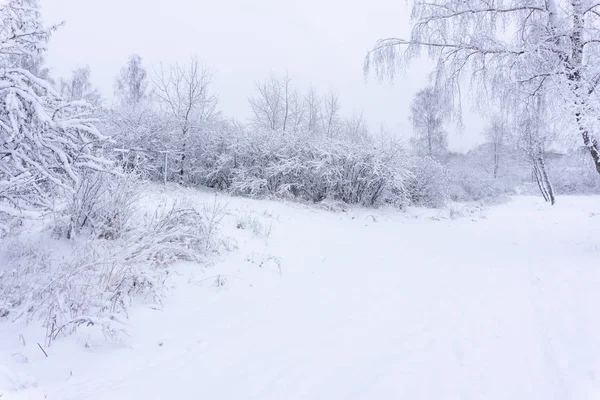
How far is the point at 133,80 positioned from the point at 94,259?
31286 millimetres

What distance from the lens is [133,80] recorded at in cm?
2931

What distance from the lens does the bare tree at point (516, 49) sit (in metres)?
5.50

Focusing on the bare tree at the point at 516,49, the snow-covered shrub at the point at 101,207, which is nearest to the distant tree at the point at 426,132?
the bare tree at the point at 516,49

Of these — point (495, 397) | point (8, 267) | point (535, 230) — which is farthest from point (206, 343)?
point (535, 230)

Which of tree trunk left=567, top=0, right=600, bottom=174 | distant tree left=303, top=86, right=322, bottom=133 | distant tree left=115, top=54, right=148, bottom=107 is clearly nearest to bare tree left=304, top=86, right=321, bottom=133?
distant tree left=303, top=86, right=322, bottom=133

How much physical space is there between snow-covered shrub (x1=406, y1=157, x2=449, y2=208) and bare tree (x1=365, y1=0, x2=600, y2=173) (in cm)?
847

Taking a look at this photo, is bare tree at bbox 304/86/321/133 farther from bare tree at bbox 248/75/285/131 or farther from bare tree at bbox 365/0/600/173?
bare tree at bbox 365/0/600/173

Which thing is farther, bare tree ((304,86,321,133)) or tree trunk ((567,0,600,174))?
bare tree ((304,86,321,133))

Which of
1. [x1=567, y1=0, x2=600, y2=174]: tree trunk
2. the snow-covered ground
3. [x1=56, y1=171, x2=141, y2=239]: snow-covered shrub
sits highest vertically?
[x1=567, y1=0, x2=600, y2=174]: tree trunk

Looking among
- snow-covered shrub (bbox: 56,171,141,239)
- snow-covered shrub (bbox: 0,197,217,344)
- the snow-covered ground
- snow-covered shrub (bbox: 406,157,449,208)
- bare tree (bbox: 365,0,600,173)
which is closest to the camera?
the snow-covered ground

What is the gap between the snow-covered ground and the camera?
1.91 meters

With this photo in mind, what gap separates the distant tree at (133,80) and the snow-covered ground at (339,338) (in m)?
29.7

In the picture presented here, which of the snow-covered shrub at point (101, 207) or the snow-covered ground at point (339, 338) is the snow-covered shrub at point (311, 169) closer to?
the snow-covered ground at point (339, 338)

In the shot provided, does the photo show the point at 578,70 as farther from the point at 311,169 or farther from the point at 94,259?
the point at 311,169
